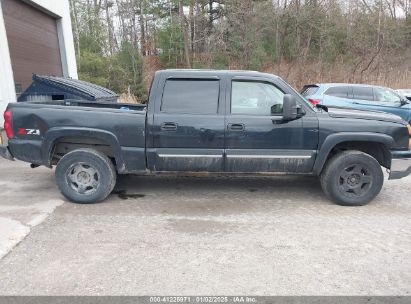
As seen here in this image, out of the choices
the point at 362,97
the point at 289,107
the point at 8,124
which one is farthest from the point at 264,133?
the point at 362,97

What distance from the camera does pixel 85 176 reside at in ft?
16.3

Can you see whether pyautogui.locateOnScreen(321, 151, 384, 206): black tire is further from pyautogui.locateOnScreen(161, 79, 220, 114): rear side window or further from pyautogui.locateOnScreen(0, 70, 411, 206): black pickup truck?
pyautogui.locateOnScreen(161, 79, 220, 114): rear side window

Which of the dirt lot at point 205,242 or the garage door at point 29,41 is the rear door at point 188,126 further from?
the garage door at point 29,41

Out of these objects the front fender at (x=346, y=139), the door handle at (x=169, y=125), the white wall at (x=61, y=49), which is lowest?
the front fender at (x=346, y=139)

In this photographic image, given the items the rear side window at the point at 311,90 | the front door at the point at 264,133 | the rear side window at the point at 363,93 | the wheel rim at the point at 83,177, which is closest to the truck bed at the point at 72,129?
the wheel rim at the point at 83,177

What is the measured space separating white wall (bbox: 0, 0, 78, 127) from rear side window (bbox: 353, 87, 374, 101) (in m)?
10.0

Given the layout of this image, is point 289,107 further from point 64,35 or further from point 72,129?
point 64,35

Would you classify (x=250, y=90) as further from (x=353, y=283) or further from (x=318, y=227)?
(x=353, y=283)

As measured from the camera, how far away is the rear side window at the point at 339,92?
1064 centimetres

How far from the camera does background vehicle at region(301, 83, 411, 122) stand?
10578mm

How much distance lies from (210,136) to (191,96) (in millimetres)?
638

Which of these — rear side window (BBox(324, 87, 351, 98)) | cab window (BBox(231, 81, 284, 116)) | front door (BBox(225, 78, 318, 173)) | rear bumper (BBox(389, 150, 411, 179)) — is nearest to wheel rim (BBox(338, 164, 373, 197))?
rear bumper (BBox(389, 150, 411, 179))

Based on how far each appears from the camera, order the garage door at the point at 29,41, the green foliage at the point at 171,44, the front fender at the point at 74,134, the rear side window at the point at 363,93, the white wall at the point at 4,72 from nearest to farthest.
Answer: the front fender at the point at 74,134 < the white wall at the point at 4,72 < the garage door at the point at 29,41 < the rear side window at the point at 363,93 < the green foliage at the point at 171,44

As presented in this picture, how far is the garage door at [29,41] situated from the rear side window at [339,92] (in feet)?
29.9
